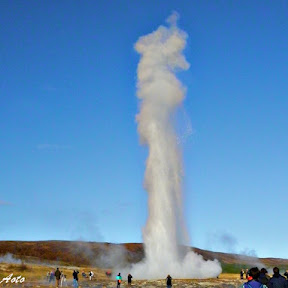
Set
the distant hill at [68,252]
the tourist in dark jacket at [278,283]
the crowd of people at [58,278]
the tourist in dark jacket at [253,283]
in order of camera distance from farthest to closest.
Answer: the distant hill at [68,252] → the crowd of people at [58,278] → the tourist in dark jacket at [278,283] → the tourist in dark jacket at [253,283]

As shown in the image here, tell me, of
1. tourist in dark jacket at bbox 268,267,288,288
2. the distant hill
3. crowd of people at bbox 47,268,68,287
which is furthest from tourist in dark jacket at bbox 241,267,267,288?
the distant hill

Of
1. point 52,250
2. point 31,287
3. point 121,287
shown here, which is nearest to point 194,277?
point 121,287

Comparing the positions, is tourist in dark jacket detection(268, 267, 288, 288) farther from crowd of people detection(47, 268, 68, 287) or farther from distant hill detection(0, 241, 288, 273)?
distant hill detection(0, 241, 288, 273)

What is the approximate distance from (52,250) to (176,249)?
11185cm

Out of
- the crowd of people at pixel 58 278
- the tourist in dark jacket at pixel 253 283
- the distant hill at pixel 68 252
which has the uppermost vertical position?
the distant hill at pixel 68 252

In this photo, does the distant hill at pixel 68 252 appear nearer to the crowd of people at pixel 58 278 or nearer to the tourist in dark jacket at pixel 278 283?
the crowd of people at pixel 58 278

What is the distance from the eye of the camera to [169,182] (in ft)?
186

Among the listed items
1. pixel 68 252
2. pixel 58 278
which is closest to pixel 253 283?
pixel 58 278

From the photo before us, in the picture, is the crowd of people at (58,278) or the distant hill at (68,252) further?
the distant hill at (68,252)

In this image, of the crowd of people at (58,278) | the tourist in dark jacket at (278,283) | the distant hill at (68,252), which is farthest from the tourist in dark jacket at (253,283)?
the distant hill at (68,252)

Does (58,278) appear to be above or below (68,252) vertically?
below

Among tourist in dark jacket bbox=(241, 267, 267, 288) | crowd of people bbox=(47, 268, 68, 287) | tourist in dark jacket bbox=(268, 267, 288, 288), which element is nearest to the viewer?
tourist in dark jacket bbox=(241, 267, 267, 288)

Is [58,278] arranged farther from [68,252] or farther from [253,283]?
[68,252]

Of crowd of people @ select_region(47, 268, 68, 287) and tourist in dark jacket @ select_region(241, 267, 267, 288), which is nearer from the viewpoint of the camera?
tourist in dark jacket @ select_region(241, 267, 267, 288)
